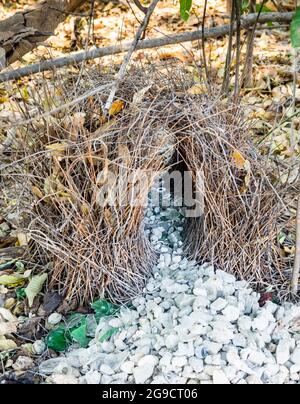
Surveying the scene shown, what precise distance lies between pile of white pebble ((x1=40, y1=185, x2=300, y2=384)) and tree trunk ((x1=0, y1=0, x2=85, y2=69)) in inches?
36.6

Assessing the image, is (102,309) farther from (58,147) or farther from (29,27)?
(29,27)

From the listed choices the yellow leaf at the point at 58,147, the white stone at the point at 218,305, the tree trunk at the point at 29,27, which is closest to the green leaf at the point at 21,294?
the yellow leaf at the point at 58,147

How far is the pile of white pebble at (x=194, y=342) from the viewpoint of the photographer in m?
1.21

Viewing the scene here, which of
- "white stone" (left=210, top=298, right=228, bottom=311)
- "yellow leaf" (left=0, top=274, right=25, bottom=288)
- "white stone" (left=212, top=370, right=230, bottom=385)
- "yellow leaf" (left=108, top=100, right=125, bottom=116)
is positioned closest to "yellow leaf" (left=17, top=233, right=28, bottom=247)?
"yellow leaf" (left=0, top=274, right=25, bottom=288)

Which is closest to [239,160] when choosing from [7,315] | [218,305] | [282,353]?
[218,305]

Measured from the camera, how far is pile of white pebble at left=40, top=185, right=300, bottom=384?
3.97 ft

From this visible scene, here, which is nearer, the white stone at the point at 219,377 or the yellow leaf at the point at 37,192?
the white stone at the point at 219,377

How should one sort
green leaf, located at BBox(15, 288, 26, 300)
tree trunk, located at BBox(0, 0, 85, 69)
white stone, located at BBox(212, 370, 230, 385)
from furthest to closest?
tree trunk, located at BBox(0, 0, 85, 69) < green leaf, located at BBox(15, 288, 26, 300) < white stone, located at BBox(212, 370, 230, 385)

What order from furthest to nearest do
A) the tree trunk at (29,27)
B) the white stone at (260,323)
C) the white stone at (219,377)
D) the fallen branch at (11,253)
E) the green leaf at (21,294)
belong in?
the tree trunk at (29,27)
the fallen branch at (11,253)
the green leaf at (21,294)
the white stone at (260,323)
the white stone at (219,377)

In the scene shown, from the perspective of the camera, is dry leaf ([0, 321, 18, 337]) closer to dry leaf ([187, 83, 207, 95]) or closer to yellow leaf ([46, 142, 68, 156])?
yellow leaf ([46, 142, 68, 156])

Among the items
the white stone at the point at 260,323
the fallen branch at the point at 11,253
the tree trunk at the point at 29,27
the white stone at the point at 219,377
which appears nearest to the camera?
the white stone at the point at 219,377

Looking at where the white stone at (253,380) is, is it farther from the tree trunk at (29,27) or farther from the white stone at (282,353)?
the tree trunk at (29,27)

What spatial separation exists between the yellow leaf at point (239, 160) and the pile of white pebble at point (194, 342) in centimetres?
26

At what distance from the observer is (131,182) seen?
1376mm
